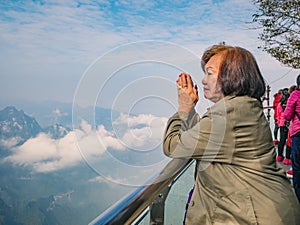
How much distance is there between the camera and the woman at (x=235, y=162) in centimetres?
112

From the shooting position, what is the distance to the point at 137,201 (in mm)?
1126

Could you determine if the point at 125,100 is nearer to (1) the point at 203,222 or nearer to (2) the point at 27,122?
(1) the point at 203,222

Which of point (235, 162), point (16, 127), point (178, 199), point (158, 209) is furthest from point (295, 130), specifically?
point (16, 127)

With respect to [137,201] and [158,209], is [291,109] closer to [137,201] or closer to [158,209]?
[158,209]

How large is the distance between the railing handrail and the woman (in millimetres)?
150

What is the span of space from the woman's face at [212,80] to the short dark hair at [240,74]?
0.01 m

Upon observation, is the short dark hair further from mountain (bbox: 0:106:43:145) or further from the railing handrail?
mountain (bbox: 0:106:43:145)

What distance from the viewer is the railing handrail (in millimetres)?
942

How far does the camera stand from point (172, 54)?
48.6 inches

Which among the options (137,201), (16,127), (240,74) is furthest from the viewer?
(16,127)

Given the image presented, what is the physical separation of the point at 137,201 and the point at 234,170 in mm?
315

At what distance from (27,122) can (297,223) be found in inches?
2701

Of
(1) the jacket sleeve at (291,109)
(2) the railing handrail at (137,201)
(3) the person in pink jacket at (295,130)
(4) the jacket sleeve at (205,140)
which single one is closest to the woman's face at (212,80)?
(4) the jacket sleeve at (205,140)

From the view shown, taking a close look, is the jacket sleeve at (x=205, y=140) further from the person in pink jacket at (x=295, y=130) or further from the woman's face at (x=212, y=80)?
the person in pink jacket at (x=295, y=130)
